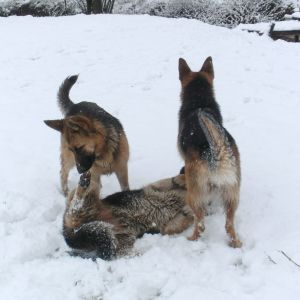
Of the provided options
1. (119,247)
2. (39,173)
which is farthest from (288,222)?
(39,173)

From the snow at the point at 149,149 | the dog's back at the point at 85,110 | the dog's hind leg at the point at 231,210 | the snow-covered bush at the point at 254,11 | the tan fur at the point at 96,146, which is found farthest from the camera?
the snow-covered bush at the point at 254,11

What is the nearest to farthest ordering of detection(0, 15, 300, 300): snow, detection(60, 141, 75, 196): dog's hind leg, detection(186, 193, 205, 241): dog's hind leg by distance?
1. detection(0, 15, 300, 300): snow
2. detection(186, 193, 205, 241): dog's hind leg
3. detection(60, 141, 75, 196): dog's hind leg

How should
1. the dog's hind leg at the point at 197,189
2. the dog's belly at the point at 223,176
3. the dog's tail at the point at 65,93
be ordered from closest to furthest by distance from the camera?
the dog's belly at the point at 223,176 → the dog's hind leg at the point at 197,189 → the dog's tail at the point at 65,93

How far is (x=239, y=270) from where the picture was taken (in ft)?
14.3

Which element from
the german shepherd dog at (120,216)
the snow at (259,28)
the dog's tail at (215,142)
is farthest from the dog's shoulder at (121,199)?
the snow at (259,28)

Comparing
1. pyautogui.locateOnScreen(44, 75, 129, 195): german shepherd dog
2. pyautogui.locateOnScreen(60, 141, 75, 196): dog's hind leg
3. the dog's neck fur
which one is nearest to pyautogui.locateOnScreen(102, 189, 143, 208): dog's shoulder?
pyautogui.locateOnScreen(44, 75, 129, 195): german shepherd dog

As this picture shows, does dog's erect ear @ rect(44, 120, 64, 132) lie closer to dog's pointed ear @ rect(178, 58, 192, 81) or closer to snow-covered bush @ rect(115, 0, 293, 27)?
dog's pointed ear @ rect(178, 58, 192, 81)

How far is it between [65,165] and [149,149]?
1683 millimetres

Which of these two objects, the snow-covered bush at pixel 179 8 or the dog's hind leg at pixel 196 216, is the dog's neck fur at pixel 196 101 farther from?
the snow-covered bush at pixel 179 8

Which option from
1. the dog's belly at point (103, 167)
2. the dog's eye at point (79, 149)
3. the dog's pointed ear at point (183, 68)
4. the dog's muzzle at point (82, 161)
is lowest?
the dog's belly at point (103, 167)

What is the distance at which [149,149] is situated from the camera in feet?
23.4

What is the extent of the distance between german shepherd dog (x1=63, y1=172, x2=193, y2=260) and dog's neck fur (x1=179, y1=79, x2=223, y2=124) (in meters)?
0.94

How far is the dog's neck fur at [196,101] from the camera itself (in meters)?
5.56

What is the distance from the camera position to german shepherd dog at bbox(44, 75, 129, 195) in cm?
503
